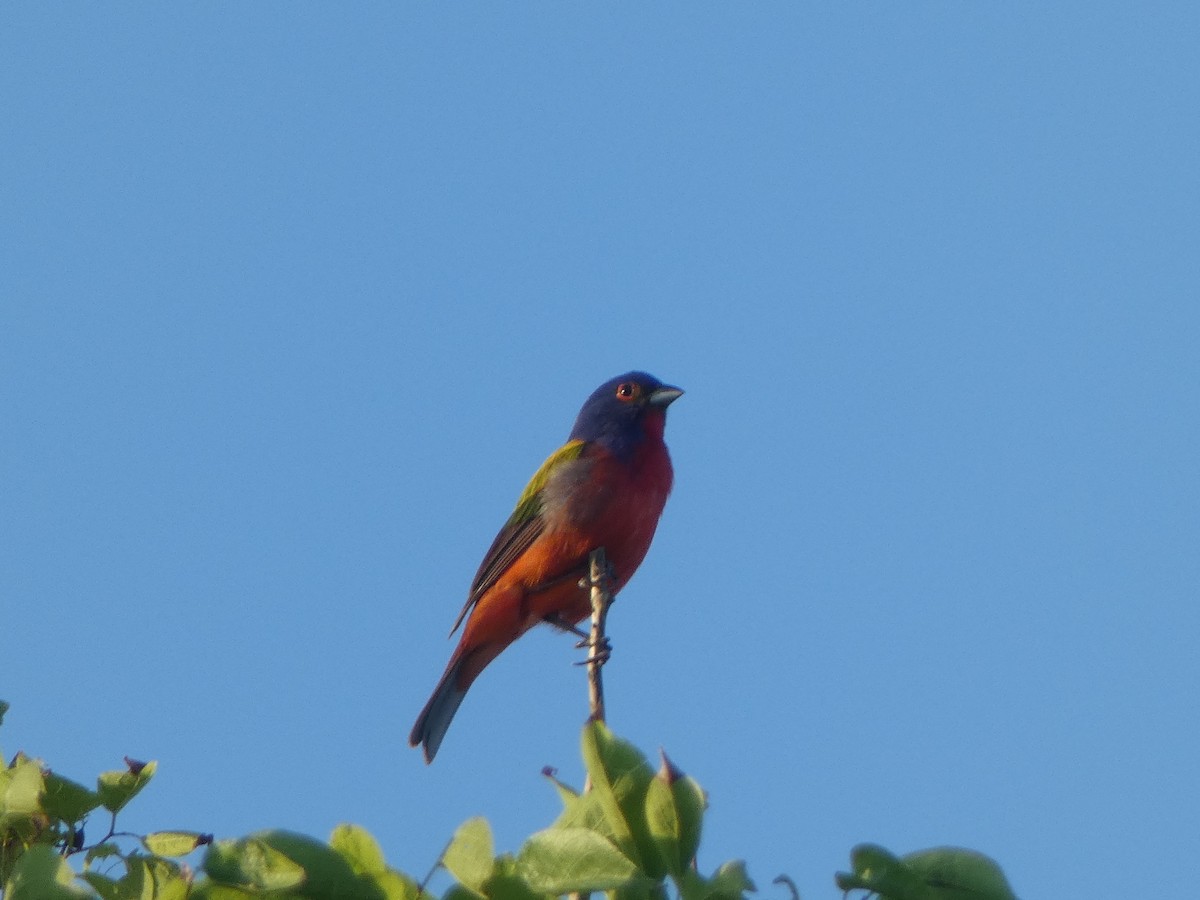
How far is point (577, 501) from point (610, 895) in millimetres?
6067

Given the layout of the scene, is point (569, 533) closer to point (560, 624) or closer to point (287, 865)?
point (560, 624)

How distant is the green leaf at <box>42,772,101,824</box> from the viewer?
2.87 metres

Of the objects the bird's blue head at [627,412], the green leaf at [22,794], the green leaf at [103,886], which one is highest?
the bird's blue head at [627,412]

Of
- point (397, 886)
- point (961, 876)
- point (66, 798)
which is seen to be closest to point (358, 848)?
point (397, 886)

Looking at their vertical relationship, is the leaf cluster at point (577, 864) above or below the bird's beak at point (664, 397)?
below

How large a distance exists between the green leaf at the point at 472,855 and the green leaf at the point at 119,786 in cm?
93

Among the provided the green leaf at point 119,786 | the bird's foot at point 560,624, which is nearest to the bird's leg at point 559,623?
the bird's foot at point 560,624

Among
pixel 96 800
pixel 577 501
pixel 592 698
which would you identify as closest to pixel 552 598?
pixel 577 501

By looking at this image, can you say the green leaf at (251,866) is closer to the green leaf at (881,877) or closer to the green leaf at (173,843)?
the green leaf at (173,843)

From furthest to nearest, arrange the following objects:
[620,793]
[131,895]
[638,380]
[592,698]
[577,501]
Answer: [638,380]
[577,501]
[592,698]
[131,895]
[620,793]

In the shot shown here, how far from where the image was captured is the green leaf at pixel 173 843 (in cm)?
262

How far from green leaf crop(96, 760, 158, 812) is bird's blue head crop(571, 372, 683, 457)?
5918 millimetres

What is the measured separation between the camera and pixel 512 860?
233 cm

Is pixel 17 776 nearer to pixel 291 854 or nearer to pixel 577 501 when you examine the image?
pixel 291 854
